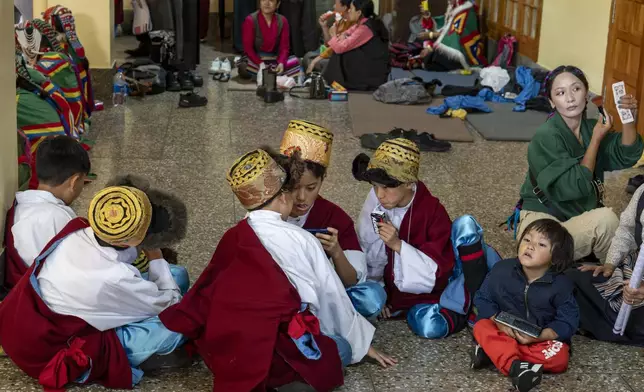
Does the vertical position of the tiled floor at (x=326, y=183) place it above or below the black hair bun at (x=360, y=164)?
below

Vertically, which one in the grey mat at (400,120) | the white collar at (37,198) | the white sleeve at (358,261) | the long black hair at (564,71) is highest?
the long black hair at (564,71)

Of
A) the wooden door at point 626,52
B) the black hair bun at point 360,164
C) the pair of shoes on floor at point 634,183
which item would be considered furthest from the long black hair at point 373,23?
the black hair bun at point 360,164

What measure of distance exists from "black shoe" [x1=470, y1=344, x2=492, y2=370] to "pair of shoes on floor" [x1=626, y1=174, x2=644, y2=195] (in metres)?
1.96

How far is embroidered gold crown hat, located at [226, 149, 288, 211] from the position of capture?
297 cm

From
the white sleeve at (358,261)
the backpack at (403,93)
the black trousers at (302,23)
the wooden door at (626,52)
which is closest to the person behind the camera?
the white sleeve at (358,261)

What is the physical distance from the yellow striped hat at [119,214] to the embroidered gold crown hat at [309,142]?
2.24 ft

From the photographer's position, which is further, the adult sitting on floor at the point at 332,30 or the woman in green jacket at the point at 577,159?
the adult sitting on floor at the point at 332,30

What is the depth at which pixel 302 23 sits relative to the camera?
34.2ft

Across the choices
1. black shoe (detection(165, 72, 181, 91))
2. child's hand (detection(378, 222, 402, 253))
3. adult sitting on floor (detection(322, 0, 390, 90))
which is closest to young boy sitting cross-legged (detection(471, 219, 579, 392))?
child's hand (detection(378, 222, 402, 253))

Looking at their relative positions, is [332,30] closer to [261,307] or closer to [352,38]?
[352,38]

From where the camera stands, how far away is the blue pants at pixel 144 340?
10.2ft

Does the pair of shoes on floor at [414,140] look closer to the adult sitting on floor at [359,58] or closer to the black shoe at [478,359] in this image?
the adult sitting on floor at [359,58]

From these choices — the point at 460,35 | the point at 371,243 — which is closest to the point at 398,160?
the point at 371,243

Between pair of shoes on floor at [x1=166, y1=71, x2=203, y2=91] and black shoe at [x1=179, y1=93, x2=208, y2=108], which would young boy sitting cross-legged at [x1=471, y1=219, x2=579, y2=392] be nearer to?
black shoe at [x1=179, y1=93, x2=208, y2=108]
